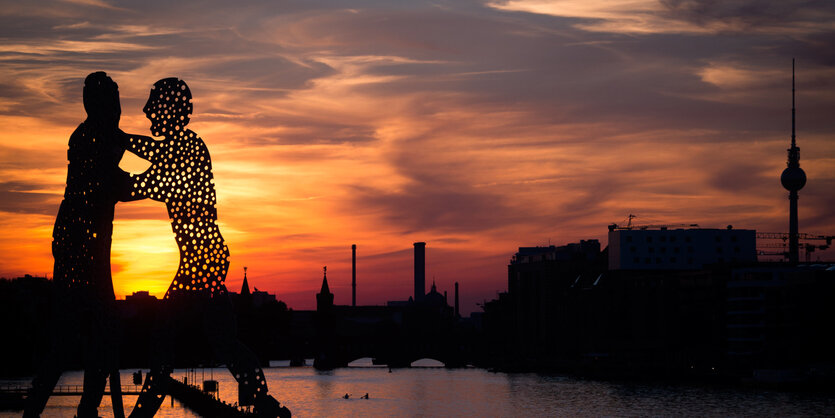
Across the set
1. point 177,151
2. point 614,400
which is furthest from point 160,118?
point 614,400

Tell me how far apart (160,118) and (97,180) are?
7.21 ft

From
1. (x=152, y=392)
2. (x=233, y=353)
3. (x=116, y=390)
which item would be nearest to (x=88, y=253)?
(x=116, y=390)

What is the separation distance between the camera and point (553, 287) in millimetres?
188125

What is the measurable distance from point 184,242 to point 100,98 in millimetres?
4043

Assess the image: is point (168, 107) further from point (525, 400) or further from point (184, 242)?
point (525, 400)

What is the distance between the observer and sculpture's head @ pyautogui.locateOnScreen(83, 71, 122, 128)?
2834 centimetres

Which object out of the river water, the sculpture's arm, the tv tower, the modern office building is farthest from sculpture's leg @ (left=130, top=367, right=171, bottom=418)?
the tv tower

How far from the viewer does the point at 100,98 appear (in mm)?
28312

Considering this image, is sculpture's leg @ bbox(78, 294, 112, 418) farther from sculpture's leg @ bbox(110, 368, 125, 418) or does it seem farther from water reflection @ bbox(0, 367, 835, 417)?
water reflection @ bbox(0, 367, 835, 417)

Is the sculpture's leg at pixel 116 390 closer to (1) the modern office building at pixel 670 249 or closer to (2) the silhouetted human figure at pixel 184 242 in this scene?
(2) the silhouetted human figure at pixel 184 242

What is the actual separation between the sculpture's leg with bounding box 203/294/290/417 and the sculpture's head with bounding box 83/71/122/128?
5193 mm

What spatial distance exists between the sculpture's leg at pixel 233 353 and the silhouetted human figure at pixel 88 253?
2.60 m

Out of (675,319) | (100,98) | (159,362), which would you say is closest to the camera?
(100,98)

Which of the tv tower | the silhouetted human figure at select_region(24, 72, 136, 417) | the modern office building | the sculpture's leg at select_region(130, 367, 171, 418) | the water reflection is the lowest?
the water reflection
